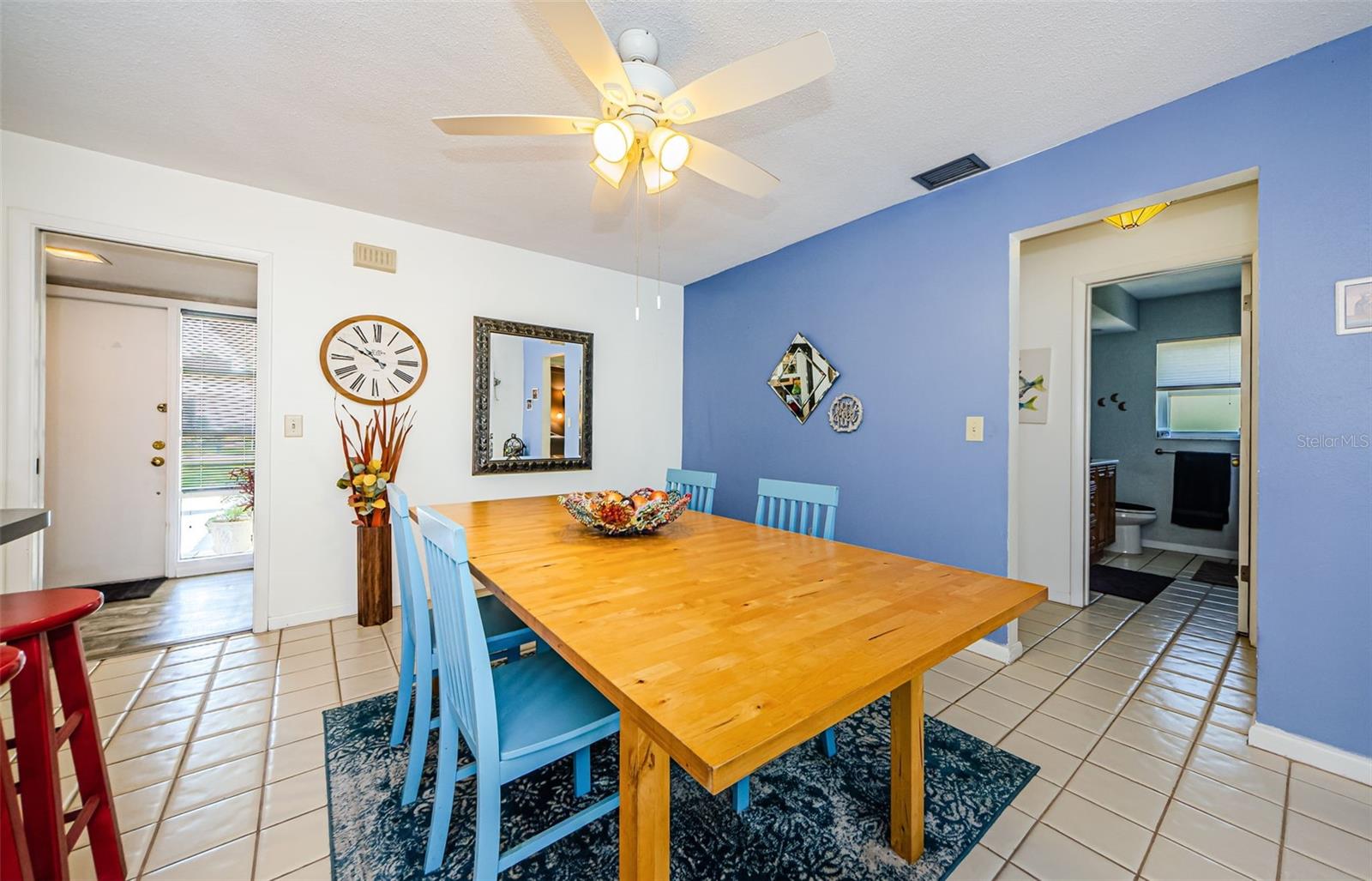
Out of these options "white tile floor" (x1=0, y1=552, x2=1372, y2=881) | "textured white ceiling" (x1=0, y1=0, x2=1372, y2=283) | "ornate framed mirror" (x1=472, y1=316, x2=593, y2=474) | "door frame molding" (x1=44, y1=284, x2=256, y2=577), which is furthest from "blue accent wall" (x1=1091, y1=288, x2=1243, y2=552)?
"door frame molding" (x1=44, y1=284, x2=256, y2=577)

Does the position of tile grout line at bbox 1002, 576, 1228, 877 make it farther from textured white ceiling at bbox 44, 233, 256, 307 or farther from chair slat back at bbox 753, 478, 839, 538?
textured white ceiling at bbox 44, 233, 256, 307

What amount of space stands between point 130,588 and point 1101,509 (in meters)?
7.65

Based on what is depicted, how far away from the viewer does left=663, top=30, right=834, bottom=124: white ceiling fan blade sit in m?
1.24

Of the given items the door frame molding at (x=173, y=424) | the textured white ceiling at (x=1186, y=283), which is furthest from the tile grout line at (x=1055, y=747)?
the door frame molding at (x=173, y=424)

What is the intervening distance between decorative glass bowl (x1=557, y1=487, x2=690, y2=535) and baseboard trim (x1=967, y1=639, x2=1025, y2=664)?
177 cm

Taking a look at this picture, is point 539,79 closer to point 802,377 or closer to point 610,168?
point 610,168

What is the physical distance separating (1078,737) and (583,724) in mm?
1935

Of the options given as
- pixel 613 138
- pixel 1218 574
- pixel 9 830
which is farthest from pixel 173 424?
pixel 1218 574

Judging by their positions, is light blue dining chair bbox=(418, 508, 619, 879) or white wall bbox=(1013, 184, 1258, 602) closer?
light blue dining chair bbox=(418, 508, 619, 879)

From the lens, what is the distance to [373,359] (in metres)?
3.17

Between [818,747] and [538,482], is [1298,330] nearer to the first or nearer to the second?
[818,747]

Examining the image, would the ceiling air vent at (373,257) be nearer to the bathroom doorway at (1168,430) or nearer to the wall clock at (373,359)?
the wall clock at (373,359)

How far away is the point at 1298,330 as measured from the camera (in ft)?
5.84

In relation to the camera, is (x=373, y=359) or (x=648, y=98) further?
Result: (x=373, y=359)
